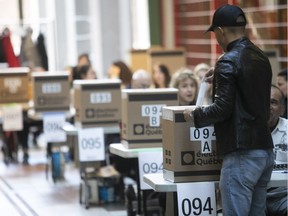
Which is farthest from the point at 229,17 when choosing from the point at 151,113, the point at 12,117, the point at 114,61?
the point at 114,61

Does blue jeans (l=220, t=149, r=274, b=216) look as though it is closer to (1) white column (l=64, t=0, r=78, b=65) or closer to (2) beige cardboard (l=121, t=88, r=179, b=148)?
(2) beige cardboard (l=121, t=88, r=179, b=148)

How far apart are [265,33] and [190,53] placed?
3.39m

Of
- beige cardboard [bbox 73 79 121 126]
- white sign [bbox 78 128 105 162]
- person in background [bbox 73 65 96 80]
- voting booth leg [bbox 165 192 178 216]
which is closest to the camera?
voting booth leg [bbox 165 192 178 216]

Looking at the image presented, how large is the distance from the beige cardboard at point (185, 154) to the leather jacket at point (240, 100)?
0.46 meters

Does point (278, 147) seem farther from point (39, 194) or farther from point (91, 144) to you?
point (39, 194)

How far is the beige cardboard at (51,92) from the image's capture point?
38.2 ft

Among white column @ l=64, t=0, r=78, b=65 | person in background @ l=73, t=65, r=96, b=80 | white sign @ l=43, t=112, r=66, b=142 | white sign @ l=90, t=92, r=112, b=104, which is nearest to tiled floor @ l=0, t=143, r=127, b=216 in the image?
white sign @ l=43, t=112, r=66, b=142

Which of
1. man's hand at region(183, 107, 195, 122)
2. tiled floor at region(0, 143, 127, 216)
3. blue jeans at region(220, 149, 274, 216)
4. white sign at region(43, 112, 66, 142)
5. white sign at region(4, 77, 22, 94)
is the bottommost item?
tiled floor at region(0, 143, 127, 216)

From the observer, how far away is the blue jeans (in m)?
5.67

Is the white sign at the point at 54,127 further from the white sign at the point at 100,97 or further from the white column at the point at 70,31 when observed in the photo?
the white column at the point at 70,31

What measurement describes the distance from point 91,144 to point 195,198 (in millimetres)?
3355

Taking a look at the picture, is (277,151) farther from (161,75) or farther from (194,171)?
(161,75)

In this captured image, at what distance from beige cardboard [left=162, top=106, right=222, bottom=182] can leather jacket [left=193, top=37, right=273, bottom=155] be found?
46 cm

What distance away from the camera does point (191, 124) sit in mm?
6133
